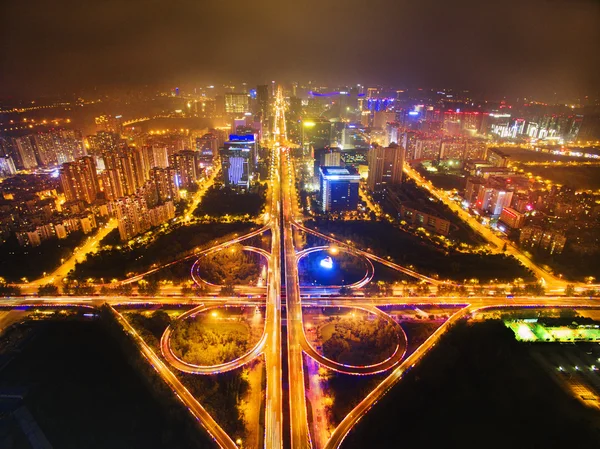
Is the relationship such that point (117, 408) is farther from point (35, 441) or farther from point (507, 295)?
point (507, 295)

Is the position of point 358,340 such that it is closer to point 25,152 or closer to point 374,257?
point 374,257

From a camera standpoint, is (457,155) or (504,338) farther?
(457,155)

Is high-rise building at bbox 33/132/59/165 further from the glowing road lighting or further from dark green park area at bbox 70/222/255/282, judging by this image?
the glowing road lighting

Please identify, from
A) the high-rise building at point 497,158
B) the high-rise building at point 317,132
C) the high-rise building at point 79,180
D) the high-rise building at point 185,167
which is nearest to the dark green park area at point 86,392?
the high-rise building at point 79,180

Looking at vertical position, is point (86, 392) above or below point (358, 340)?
below

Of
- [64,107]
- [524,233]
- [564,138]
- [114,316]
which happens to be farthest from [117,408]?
[564,138]

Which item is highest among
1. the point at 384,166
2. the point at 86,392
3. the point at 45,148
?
the point at 45,148

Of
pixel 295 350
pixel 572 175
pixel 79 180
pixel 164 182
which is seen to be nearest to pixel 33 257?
pixel 79 180
